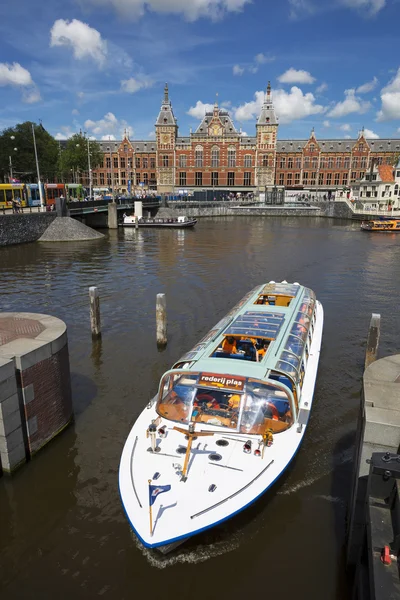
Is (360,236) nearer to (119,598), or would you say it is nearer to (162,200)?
A: (162,200)

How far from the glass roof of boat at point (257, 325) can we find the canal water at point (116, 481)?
3.01 meters

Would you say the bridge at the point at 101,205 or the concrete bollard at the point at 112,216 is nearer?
the bridge at the point at 101,205

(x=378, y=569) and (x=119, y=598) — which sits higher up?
(x=378, y=569)

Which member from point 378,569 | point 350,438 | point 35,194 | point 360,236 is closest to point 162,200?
point 35,194

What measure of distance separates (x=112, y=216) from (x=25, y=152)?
42370mm

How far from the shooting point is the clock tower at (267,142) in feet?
339

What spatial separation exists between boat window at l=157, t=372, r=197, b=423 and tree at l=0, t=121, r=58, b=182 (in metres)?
88.3

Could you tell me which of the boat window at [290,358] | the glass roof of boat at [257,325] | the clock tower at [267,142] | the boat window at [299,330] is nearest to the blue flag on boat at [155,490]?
the boat window at [290,358]

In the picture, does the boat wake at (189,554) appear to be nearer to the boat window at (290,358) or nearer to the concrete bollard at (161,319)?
the boat window at (290,358)

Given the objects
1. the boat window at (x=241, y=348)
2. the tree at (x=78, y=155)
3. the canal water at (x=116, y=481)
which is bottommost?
the canal water at (x=116, y=481)

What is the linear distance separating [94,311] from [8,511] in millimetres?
10002

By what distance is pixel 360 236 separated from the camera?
58.7 metres

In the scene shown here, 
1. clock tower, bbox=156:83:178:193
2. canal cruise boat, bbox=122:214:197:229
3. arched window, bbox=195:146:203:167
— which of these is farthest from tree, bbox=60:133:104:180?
arched window, bbox=195:146:203:167

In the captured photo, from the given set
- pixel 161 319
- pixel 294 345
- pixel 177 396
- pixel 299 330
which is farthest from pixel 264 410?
pixel 161 319
